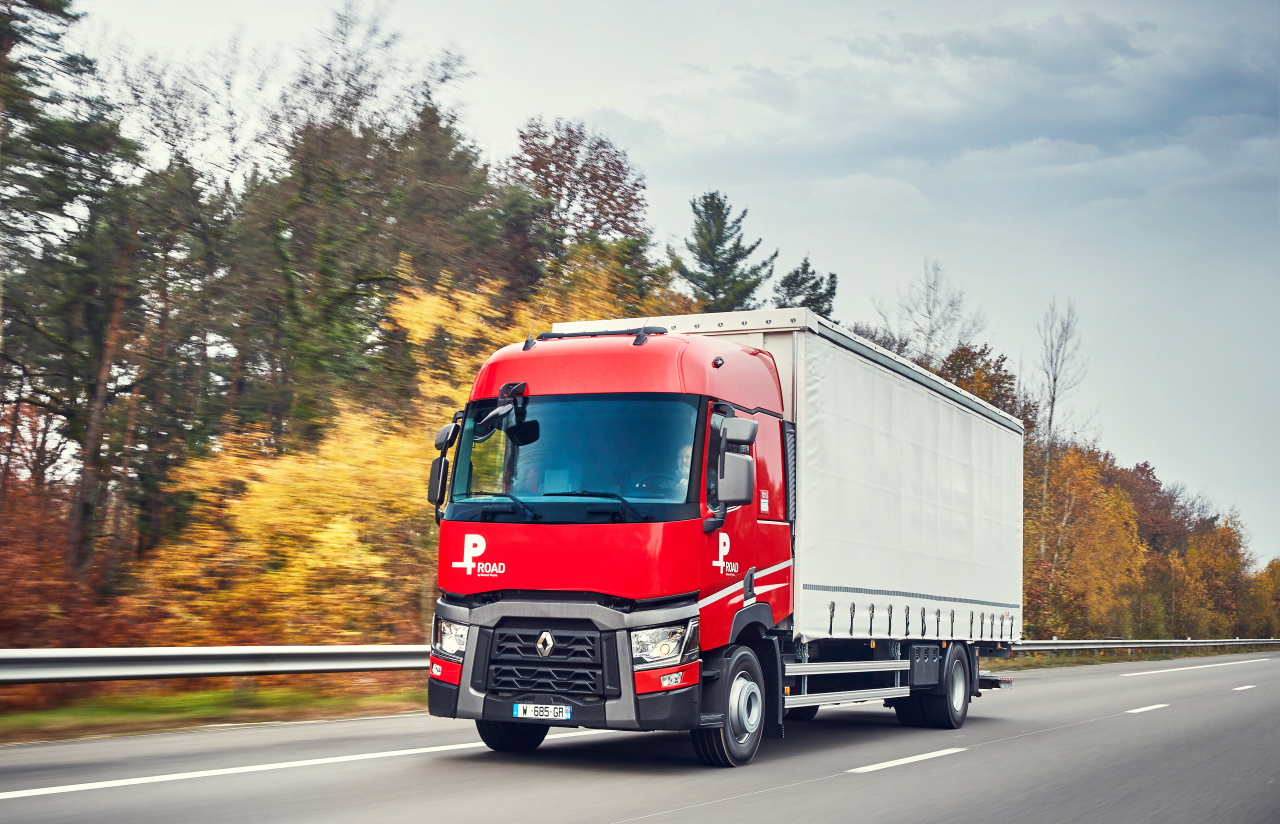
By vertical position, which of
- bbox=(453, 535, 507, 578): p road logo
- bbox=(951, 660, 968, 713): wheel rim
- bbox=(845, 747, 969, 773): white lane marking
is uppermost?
bbox=(453, 535, 507, 578): p road logo

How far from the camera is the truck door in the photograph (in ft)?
28.1

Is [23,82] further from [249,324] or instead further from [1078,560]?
[1078,560]

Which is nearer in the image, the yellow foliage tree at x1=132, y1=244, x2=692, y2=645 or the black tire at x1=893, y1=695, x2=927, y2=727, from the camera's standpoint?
the black tire at x1=893, y1=695, x2=927, y2=727

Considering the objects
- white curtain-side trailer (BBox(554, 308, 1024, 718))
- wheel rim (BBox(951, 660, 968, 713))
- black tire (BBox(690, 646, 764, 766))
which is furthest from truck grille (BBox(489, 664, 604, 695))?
wheel rim (BBox(951, 660, 968, 713))

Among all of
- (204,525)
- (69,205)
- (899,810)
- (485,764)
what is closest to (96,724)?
(485,764)

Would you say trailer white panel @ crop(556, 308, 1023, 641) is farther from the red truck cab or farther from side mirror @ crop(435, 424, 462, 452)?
side mirror @ crop(435, 424, 462, 452)

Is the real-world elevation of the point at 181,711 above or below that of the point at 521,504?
below

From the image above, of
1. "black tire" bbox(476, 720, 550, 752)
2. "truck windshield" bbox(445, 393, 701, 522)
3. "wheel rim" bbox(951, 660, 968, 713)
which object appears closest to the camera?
"truck windshield" bbox(445, 393, 701, 522)

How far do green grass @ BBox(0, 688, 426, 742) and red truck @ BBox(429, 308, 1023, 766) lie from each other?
3177 millimetres

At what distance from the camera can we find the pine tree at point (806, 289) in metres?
54.8

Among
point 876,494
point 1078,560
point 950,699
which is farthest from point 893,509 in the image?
point 1078,560

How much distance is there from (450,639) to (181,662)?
3.11m

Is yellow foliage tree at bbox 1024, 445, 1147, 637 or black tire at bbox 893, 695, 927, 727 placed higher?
yellow foliage tree at bbox 1024, 445, 1147, 637

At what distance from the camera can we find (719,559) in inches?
343
